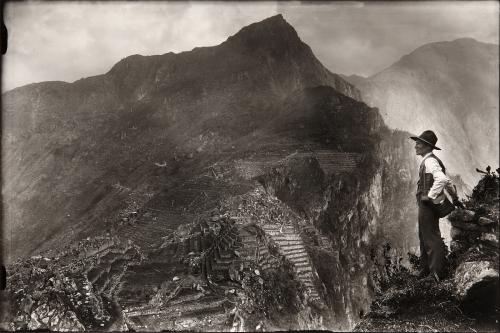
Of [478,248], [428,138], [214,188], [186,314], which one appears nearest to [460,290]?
[478,248]

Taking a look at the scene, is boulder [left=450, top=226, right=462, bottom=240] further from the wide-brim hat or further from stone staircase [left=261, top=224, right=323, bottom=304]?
stone staircase [left=261, top=224, right=323, bottom=304]

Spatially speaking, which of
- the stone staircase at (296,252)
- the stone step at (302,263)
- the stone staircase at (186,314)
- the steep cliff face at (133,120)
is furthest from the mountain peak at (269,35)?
the stone staircase at (186,314)

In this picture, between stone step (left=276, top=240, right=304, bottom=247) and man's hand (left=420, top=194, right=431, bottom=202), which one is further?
stone step (left=276, top=240, right=304, bottom=247)

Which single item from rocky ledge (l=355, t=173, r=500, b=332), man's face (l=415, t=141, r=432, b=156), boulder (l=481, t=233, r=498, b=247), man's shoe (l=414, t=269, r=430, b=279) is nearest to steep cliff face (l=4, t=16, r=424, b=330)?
man's shoe (l=414, t=269, r=430, b=279)

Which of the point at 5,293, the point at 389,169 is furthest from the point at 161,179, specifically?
the point at 389,169

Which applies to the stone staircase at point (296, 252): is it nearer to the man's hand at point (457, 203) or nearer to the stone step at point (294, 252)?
the stone step at point (294, 252)

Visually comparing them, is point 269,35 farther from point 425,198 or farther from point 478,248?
point 478,248
